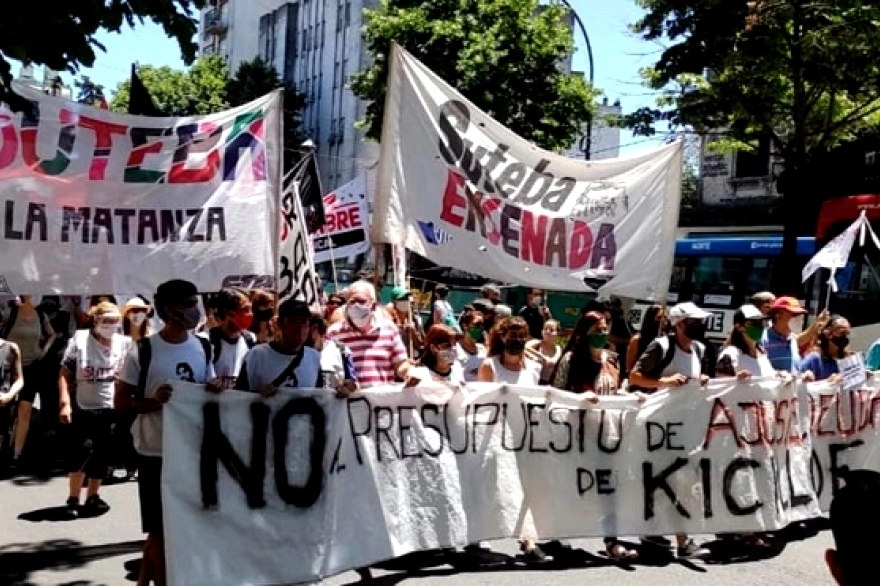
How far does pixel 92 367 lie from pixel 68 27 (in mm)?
3060

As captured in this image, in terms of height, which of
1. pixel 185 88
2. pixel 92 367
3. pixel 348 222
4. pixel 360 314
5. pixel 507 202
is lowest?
pixel 92 367

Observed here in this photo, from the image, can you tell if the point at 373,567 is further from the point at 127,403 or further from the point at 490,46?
the point at 490,46

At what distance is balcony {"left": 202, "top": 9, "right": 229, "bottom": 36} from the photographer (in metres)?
72.5

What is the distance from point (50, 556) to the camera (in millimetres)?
6297

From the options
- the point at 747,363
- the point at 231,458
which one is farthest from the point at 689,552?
the point at 231,458

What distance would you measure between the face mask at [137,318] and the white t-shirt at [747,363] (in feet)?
14.6

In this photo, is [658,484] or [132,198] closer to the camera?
[132,198]

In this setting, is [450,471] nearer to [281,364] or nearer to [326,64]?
[281,364]

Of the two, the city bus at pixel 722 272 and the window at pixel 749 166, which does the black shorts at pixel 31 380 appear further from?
the window at pixel 749 166

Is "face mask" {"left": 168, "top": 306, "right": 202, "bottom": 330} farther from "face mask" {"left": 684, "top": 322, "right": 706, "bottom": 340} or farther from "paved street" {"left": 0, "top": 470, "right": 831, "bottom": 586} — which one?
"face mask" {"left": 684, "top": 322, "right": 706, "bottom": 340}

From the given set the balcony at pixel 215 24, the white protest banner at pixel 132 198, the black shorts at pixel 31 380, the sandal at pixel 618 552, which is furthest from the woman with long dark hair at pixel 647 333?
the balcony at pixel 215 24

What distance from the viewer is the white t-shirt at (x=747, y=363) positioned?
7.20 meters

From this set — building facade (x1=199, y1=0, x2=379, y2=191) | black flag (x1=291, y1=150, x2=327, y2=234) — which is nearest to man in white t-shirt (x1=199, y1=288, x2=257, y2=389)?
black flag (x1=291, y1=150, x2=327, y2=234)

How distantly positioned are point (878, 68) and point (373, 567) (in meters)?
15.0
